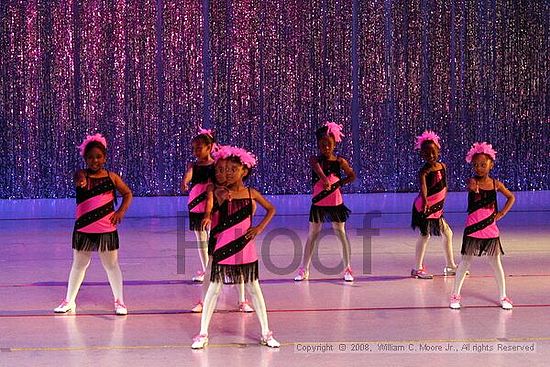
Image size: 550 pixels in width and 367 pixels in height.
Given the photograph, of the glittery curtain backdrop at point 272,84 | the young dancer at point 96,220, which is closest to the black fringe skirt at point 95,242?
the young dancer at point 96,220

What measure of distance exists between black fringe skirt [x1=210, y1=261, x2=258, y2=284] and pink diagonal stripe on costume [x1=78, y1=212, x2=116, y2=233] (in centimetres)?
141

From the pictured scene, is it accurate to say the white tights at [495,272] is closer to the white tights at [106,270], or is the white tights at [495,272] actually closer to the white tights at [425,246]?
the white tights at [425,246]

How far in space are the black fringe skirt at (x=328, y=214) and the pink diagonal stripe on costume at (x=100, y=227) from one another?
2.19 metres

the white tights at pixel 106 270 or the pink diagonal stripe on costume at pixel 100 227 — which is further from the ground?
the pink diagonal stripe on costume at pixel 100 227

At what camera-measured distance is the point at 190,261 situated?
1056 cm

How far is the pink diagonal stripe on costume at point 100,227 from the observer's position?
7.86 metres

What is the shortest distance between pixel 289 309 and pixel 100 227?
1601mm

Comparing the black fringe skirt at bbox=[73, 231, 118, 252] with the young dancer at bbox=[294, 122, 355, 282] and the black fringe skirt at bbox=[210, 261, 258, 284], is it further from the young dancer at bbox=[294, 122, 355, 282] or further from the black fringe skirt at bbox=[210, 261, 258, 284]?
the young dancer at bbox=[294, 122, 355, 282]

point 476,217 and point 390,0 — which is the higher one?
point 390,0

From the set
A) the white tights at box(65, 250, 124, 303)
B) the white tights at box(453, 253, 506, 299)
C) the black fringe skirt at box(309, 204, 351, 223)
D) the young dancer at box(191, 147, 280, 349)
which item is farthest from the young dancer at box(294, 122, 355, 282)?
the young dancer at box(191, 147, 280, 349)

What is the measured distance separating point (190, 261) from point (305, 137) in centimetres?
662

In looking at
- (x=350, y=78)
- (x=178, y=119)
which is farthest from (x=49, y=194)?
(x=350, y=78)

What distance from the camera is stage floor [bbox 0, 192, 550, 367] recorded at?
6.48 m

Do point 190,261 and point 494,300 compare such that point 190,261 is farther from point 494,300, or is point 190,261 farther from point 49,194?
point 49,194
